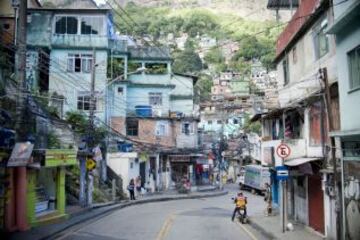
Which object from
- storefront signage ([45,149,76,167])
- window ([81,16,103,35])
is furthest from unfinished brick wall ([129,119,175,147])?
storefront signage ([45,149,76,167])

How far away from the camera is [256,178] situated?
192 ft

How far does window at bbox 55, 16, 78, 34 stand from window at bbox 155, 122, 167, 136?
12491 millimetres

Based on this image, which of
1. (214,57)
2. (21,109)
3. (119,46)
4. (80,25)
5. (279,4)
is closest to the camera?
(21,109)

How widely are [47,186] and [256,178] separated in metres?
35.4

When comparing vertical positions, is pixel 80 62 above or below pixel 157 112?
above

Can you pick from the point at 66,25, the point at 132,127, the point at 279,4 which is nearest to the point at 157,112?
the point at 132,127

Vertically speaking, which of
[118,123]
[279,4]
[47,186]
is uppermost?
[279,4]

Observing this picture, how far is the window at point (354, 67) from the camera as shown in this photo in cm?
1612

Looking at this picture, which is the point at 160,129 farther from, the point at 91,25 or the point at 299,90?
the point at 299,90

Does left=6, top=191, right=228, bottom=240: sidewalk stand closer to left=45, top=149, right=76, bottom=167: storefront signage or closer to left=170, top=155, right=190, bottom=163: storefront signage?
left=45, top=149, right=76, bottom=167: storefront signage

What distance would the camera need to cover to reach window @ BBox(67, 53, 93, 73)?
46.4m

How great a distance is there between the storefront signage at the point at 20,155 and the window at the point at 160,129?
1337 inches

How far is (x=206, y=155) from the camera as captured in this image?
66750mm

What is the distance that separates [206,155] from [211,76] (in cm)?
7144
